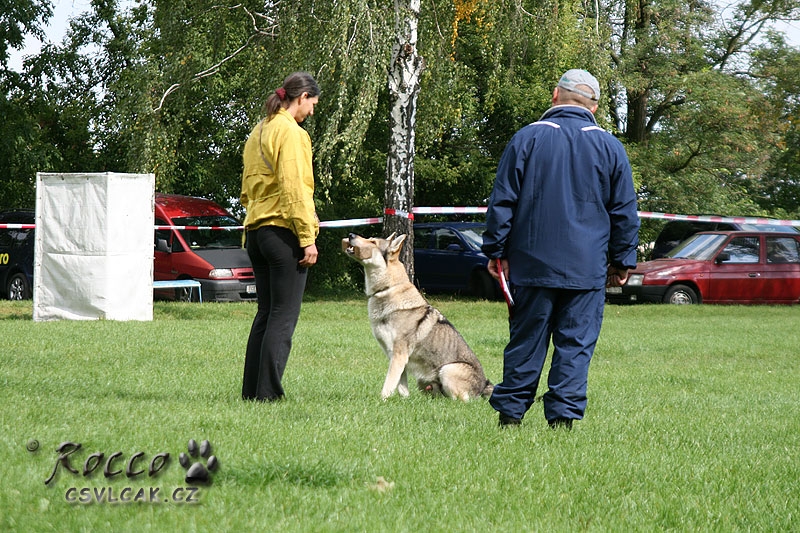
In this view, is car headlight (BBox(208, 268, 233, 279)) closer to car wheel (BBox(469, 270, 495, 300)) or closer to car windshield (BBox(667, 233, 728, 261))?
car wheel (BBox(469, 270, 495, 300))

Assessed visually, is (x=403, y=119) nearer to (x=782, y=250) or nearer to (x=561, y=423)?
(x=782, y=250)

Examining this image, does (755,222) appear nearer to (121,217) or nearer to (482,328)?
(482,328)

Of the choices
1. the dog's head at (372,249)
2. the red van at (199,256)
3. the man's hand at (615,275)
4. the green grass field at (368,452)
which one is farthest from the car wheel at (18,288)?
the man's hand at (615,275)

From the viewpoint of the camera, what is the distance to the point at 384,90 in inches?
866

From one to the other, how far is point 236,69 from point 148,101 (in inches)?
302

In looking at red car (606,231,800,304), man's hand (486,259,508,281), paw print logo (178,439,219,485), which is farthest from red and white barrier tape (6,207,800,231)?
paw print logo (178,439,219,485)

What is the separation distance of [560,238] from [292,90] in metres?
2.03

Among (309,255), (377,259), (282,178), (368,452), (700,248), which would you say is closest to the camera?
(368,452)

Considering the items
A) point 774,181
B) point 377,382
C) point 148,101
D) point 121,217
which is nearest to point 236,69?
point 148,101

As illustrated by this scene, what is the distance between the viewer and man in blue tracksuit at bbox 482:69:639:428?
520 cm

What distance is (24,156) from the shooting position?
24.2 m

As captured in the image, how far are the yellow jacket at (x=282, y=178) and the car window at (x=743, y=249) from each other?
16.1 meters

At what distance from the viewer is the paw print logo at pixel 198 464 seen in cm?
390

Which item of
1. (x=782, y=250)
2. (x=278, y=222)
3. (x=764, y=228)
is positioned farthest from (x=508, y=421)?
(x=764, y=228)
